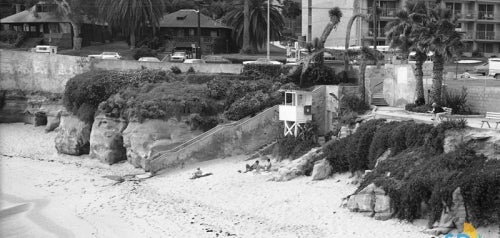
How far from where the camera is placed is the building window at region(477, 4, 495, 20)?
55.1m

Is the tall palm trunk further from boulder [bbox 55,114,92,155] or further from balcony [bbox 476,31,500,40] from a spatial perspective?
boulder [bbox 55,114,92,155]

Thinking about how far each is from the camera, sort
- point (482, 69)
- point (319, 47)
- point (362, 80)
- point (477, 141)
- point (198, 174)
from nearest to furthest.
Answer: point (477, 141) < point (198, 174) < point (362, 80) < point (319, 47) < point (482, 69)

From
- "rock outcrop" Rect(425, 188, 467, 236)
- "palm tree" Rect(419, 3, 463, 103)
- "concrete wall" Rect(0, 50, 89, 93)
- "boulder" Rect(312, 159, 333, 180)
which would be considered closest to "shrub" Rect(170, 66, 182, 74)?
"concrete wall" Rect(0, 50, 89, 93)

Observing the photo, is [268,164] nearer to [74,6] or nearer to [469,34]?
[469,34]

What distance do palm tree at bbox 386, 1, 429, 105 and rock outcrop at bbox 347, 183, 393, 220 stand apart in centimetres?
839

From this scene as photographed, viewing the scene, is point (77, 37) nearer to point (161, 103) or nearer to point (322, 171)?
point (161, 103)

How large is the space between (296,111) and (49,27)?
38.8 meters

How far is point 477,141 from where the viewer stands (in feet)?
81.9

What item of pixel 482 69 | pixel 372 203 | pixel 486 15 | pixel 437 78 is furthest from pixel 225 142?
pixel 486 15

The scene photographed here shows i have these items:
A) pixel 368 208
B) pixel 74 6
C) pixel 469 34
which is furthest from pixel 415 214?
pixel 74 6

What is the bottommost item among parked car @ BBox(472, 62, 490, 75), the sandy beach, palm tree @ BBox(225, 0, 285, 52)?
the sandy beach

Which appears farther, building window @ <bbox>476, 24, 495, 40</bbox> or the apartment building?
building window @ <bbox>476, 24, 495, 40</bbox>

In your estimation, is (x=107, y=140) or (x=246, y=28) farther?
(x=246, y=28)

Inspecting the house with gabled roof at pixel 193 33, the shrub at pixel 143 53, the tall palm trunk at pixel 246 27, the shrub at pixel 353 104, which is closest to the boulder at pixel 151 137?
the shrub at pixel 353 104
